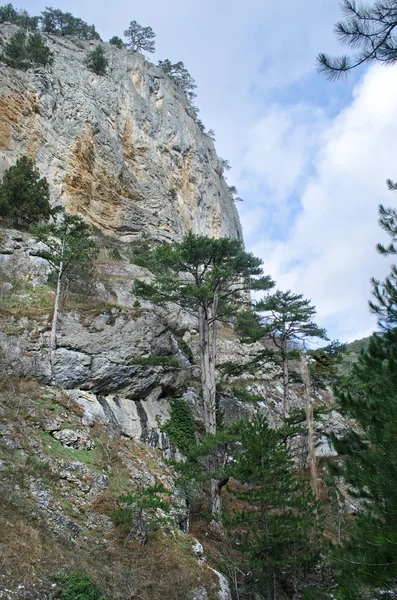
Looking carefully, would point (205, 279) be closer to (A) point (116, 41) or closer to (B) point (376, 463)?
(B) point (376, 463)

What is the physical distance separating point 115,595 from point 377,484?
4.54 metres

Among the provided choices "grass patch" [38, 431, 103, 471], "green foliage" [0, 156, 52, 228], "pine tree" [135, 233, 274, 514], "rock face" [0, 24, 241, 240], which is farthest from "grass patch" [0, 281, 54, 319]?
"rock face" [0, 24, 241, 240]

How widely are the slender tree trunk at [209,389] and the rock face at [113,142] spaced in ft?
56.1

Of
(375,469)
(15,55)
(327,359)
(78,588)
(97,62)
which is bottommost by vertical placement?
(78,588)

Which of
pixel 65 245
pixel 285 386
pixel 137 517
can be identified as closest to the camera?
pixel 137 517

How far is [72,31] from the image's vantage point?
1619 inches

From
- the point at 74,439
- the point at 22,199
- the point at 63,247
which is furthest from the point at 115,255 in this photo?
the point at 74,439

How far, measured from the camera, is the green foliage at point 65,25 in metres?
Result: 40.0

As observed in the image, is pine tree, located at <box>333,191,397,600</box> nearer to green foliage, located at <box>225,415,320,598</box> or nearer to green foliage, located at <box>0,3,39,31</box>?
green foliage, located at <box>225,415,320,598</box>

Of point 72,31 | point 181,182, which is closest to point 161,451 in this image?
point 181,182

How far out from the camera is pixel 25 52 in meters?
29.7

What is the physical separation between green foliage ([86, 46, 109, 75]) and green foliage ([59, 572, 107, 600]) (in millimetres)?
37162

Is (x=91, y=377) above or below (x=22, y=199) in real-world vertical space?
Result: below

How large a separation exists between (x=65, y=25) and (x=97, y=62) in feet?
39.9
